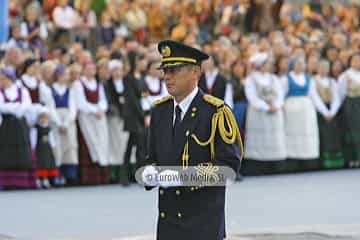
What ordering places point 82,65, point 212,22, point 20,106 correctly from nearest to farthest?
1. point 20,106
2. point 82,65
3. point 212,22

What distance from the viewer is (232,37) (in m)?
19.0

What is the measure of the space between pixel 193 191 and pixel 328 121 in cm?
1131

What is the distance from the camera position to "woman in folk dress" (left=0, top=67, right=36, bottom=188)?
14.0m

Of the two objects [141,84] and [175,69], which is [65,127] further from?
[175,69]

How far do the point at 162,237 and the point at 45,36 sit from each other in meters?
11.5

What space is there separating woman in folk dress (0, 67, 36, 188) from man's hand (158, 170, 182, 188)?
8.20 meters

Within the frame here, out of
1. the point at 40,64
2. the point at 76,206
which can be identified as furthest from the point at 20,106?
the point at 76,206

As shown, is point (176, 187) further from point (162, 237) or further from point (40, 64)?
point (40, 64)

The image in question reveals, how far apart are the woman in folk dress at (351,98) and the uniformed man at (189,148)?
11.1 meters

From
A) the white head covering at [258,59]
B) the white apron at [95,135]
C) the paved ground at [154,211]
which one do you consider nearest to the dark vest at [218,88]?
the white head covering at [258,59]

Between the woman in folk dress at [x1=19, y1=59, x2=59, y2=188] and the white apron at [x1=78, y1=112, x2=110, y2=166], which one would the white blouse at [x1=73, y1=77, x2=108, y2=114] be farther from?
the woman in folk dress at [x1=19, y1=59, x2=59, y2=188]

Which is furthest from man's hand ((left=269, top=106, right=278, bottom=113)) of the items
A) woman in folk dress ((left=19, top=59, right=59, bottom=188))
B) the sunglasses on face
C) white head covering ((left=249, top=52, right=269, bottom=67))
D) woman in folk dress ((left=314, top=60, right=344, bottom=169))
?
the sunglasses on face

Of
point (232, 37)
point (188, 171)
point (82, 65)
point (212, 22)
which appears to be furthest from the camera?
point (212, 22)

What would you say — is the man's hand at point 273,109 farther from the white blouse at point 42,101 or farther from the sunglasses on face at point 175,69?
the sunglasses on face at point 175,69
